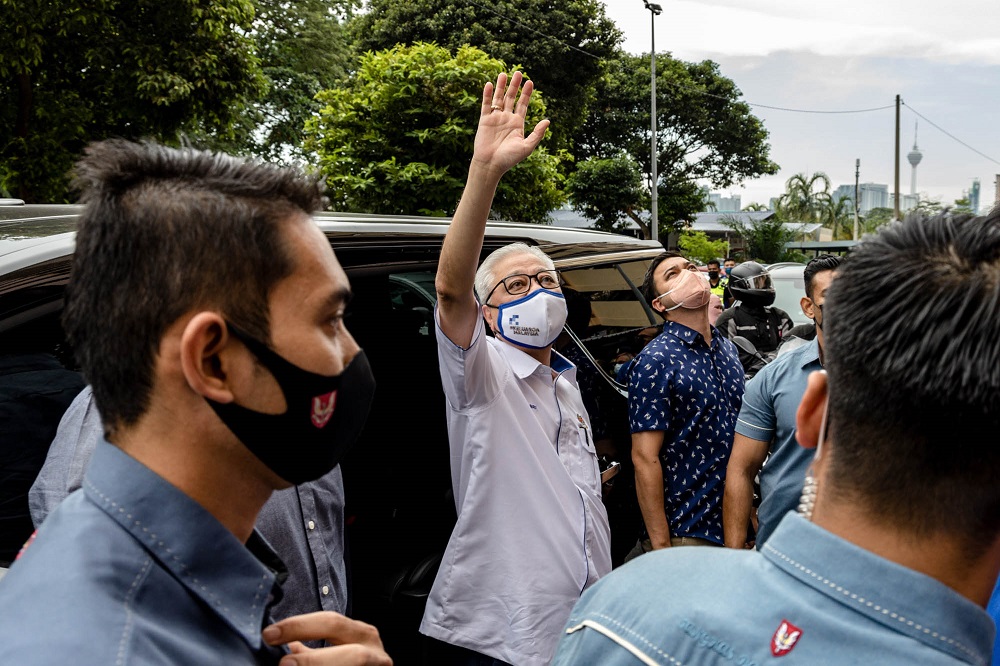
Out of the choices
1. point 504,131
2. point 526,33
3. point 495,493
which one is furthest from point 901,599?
point 526,33

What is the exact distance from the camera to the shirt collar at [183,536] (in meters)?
0.99

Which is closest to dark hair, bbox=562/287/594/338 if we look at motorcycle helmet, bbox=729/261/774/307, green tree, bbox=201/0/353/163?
motorcycle helmet, bbox=729/261/774/307

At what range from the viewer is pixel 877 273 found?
972mm

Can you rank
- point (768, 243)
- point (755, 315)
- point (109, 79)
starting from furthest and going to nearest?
1. point (768, 243)
2. point (109, 79)
3. point (755, 315)

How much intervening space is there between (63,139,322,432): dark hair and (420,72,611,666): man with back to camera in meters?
1.09

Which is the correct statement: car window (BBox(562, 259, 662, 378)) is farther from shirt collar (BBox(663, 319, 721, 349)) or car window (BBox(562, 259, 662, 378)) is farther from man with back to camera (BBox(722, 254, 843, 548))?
man with back to camera (BBox(722, 254, 843, 548))

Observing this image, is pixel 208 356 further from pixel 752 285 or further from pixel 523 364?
pixel 752 285

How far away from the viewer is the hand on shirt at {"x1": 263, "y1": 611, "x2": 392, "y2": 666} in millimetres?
1092

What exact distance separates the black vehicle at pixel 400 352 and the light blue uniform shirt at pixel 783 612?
1617 mm

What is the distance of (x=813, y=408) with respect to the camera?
111 cm

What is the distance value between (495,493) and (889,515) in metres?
1.49

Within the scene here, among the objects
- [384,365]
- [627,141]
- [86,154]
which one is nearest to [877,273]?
[86,154]

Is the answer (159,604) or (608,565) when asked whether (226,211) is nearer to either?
(159,604)

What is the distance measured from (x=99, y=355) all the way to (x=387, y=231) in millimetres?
1983
